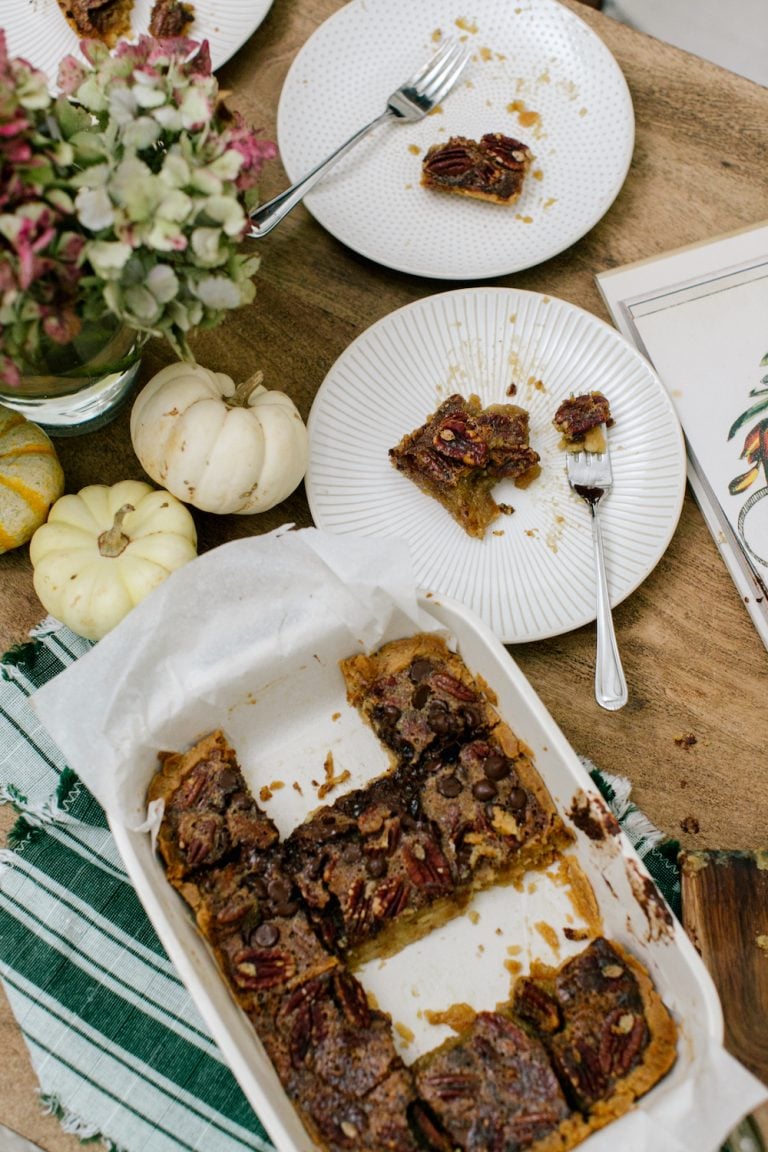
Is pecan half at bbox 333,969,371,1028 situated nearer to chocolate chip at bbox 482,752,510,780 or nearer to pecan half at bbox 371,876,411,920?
pecan half at bbox 371,876,411,920

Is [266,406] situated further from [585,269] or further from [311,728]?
[585,269]

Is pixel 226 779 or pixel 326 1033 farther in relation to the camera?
pixel 226 779

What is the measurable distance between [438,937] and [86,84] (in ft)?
4.76

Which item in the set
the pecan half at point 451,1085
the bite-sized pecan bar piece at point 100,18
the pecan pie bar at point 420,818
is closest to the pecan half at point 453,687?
the pecan pie bar at point 420,818

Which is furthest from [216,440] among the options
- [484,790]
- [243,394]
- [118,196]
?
[484,790]

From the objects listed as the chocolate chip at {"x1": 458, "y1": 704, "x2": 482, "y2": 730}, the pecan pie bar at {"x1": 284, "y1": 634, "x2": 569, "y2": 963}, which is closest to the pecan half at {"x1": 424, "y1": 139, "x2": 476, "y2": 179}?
the pecan pie bar at {"x1": 284, "y1": 634, "x2": 569, "y2": 963}

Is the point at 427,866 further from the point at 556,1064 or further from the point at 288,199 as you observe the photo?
the point at 288,199

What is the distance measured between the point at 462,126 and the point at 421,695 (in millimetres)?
1269

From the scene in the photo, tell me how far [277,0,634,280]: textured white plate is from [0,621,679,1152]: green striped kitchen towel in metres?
1.07

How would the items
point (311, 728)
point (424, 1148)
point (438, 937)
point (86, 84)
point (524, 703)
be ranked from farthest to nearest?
point (311, 728), point (438, 937), point (524, 703), point (424, 1148), point (86, 84)

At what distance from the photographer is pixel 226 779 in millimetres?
1740

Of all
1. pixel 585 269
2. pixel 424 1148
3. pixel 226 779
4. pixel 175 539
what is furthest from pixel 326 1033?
pixel 585 269

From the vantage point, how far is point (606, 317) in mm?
2176

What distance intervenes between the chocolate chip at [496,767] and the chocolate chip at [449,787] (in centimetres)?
5
